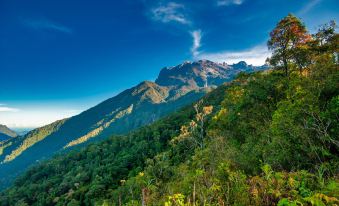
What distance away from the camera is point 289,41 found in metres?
31.8

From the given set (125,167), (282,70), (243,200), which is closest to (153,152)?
(125,167)

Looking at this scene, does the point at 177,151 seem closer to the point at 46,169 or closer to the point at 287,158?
the point at 287,158

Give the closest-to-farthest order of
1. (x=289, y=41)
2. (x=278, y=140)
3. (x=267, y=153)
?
(x=278, y=140)
(x=267, y=153)
(x=289, y=41)

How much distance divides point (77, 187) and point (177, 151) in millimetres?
49540

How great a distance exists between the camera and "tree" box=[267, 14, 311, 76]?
3119cm

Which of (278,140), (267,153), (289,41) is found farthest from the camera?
(289,41)

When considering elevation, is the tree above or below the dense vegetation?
above

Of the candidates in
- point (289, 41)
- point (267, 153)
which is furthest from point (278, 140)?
point (289, 41)

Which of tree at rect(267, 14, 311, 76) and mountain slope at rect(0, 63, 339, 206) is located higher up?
tree at rect(267, 14, 311, 76)

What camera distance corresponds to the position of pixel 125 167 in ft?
361

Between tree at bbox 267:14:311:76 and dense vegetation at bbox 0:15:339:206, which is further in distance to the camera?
tree at bbox 267:14:311:76

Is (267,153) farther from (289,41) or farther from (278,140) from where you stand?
(289,41)

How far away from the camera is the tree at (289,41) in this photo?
31.2 meters

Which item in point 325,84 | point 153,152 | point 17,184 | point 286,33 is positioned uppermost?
point 286,33
